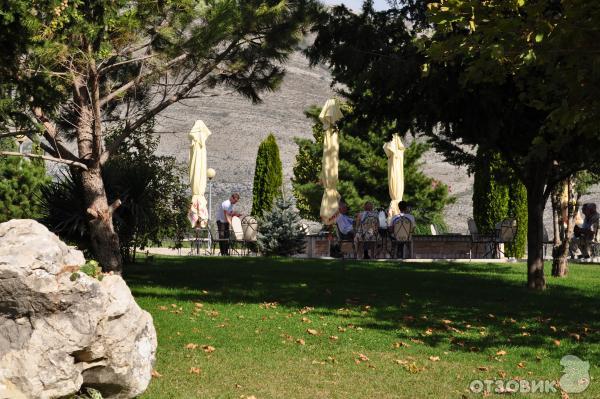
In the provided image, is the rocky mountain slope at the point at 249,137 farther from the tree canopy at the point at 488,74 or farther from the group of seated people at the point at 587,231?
the tree canopy at the point at 488,74

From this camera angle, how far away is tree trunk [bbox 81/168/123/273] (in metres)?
12.7

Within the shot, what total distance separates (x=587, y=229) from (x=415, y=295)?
11816 millimetres

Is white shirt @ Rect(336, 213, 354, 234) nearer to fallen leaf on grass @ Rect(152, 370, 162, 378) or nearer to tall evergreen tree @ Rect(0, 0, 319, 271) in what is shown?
tall evergreen tree @ Rect(0, 0, 319, 271)

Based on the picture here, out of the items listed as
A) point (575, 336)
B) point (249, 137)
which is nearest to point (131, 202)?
point (575, 336)

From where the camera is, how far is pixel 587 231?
23156 mm

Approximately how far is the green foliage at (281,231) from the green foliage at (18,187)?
546 centimetres

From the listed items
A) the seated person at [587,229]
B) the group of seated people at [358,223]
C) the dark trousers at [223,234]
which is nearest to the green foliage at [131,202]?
the dark trousers at [223,234]

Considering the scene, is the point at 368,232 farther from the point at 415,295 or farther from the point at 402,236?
the point at 415,295

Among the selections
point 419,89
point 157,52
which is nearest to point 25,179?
point 157,52

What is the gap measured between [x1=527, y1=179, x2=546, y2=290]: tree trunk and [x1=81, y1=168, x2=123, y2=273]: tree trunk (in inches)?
252

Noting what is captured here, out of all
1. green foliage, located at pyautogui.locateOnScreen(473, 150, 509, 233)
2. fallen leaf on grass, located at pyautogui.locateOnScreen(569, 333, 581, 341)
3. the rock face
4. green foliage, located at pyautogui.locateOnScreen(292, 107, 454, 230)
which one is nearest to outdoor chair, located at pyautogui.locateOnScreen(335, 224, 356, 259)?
green foliage, located at pyautogui.locateOnScreen(473, 150, 509, 233)

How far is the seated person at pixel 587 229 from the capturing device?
22.7 metres

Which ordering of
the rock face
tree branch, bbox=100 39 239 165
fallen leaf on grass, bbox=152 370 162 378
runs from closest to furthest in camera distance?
the rock face → fallen leaf on grass, bbox=152 370 162 378 → tree branch, bbox=100 39 239 165

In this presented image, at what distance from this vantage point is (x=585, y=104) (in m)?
8.18
